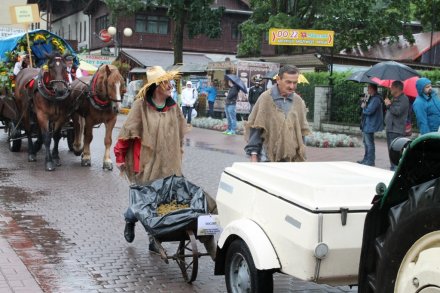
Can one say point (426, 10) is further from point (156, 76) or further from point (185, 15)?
point (156, 76)

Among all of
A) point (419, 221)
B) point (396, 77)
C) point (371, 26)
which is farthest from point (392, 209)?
point (371, 26)

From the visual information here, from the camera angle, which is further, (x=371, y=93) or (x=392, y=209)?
(x=371, y=93)

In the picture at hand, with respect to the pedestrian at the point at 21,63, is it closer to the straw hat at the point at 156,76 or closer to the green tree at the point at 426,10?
the straw hat at the point at 156,76

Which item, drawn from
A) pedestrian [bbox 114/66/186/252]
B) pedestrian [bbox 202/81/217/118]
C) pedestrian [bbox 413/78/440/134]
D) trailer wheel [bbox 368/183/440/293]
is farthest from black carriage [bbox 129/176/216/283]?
pedestrian [bbox 202/81/217/118]

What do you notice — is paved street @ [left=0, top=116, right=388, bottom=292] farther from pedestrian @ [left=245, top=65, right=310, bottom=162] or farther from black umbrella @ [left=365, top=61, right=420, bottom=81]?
black umbrella @ [left=365, top=61, right=420, bottom=81]

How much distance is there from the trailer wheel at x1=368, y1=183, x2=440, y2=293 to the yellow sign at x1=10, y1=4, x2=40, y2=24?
46.5 feet

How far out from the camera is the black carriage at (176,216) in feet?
17.8

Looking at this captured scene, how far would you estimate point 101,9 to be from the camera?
177 ft

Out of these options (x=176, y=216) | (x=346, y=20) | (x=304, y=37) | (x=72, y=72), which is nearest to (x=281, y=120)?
(x=176, y=216)

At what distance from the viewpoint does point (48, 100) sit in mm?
12180

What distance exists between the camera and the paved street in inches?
223

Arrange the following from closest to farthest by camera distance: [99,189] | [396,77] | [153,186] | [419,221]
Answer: [419,221] → [153,186] → [99,189] → [396,77]

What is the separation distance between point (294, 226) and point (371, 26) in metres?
32.5

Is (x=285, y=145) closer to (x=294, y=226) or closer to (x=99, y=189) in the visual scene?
(x=294, y=226)
